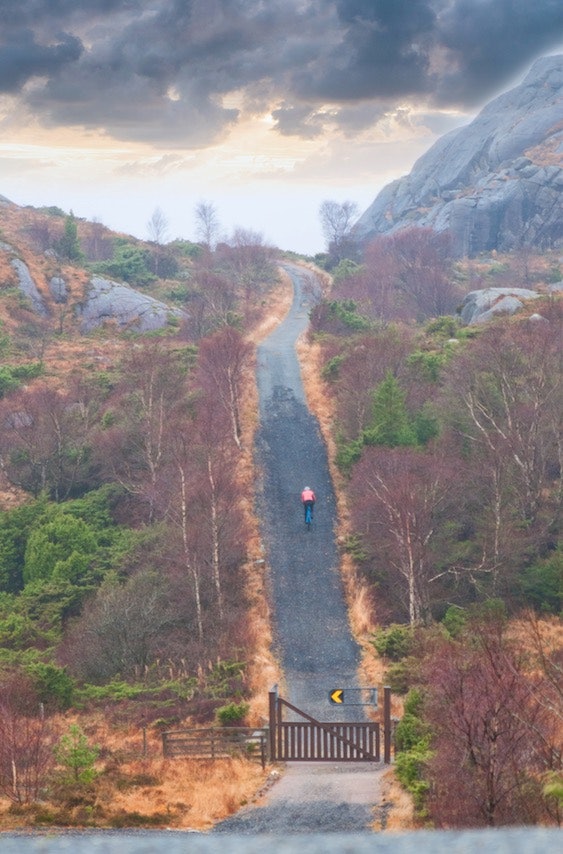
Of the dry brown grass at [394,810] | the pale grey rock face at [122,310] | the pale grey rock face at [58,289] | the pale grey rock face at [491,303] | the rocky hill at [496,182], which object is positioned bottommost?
the dry brown grass at [394,810]

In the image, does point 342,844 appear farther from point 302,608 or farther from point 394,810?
point 302,608

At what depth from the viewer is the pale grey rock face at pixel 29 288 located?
59.4 metres

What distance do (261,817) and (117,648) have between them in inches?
414

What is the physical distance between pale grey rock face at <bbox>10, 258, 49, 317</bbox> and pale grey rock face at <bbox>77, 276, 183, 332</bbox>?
114 inches

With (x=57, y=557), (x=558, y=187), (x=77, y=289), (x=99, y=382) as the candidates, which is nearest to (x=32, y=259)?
(x=77, y=289)

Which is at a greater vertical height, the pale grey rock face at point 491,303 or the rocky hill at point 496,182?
the rocky hill at point 496,182

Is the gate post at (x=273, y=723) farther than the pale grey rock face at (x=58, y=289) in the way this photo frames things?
No

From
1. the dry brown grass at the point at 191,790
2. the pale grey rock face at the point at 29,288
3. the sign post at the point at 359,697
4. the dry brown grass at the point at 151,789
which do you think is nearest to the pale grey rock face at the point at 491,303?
the pale grey rock face at the point at 29,288

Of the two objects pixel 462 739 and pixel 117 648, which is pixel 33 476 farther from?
pixel 462 739

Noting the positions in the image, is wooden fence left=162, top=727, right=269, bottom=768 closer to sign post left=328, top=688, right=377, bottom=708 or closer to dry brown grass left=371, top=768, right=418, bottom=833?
dry brown grass left=371, top=768, right=418, bottom=833

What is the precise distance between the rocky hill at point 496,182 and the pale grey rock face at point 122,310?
1636 inches

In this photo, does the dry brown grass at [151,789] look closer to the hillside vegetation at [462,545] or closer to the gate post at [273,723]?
the gate post at [273,723]

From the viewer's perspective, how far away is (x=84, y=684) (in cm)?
2183

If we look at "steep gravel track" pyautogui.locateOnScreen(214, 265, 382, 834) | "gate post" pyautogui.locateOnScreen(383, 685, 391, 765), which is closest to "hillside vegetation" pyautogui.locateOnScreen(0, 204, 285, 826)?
"steep gravel track" pyautogui.locateOnScreen(214, 265, 382, 834)
